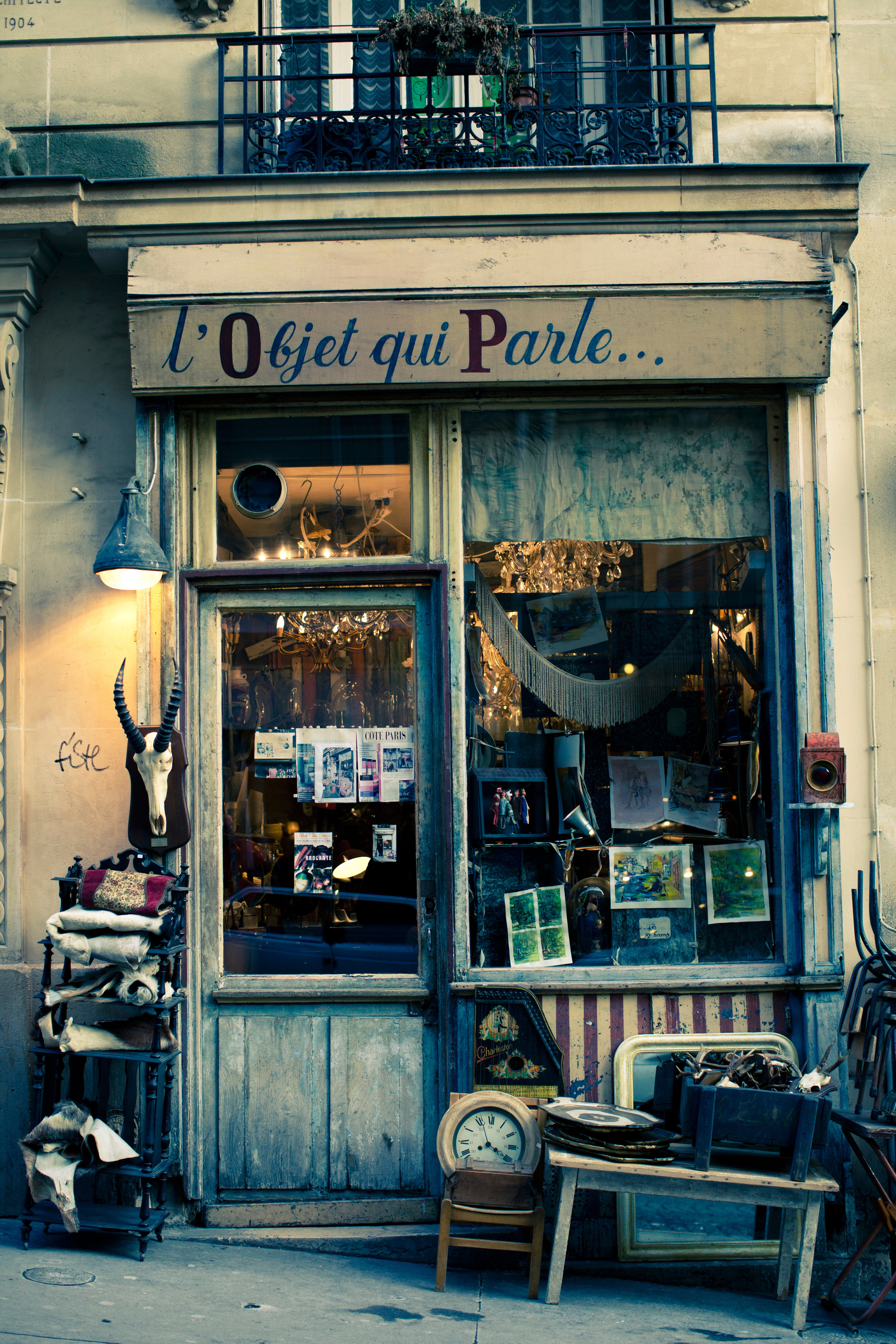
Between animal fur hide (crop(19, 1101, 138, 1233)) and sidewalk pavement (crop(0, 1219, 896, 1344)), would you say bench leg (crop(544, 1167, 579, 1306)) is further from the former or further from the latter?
animal fur hide (crop(19, 1101, 138, 1233))

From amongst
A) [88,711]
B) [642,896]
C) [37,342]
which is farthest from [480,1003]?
[37,342]

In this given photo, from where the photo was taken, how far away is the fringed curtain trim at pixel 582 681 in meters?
5.23

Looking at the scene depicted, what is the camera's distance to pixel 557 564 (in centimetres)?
529

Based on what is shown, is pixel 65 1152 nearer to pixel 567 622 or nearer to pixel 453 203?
pixel 567 622

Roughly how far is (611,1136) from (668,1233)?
0.97 meters

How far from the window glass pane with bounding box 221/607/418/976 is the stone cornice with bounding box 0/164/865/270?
1911 millimetres

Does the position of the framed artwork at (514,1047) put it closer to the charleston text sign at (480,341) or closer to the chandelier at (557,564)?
the chandelier at (557,564)

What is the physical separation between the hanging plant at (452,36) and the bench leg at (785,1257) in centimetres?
552

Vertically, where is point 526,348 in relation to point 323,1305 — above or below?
above

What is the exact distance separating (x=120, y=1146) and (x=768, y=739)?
11.6 ft

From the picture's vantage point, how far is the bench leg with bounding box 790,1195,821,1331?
4.04 m

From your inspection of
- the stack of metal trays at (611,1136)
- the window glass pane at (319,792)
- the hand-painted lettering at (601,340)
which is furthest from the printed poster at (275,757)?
the hand-painted lettering at (601,340)

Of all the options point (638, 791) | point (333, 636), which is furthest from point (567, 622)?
point (333, 636)

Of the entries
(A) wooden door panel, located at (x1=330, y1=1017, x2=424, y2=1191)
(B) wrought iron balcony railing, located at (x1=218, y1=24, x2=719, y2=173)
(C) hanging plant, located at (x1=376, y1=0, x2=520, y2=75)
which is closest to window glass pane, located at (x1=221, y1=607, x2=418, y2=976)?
(A) wooden door panel, located at (x1=330, y1=1017, x2=424, y2=1191)
